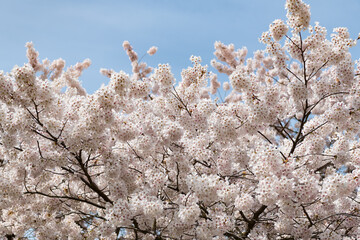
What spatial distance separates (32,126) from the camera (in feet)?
20.8

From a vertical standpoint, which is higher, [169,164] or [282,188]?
[169,164]

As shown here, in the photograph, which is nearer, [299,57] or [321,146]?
[299,57]

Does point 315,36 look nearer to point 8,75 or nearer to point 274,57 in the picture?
point 274,57

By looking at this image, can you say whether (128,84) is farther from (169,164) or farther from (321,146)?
(321,146)

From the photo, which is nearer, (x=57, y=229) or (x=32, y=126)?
(x=32, y=126)

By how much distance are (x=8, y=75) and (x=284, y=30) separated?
4.76m

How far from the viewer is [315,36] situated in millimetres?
6402

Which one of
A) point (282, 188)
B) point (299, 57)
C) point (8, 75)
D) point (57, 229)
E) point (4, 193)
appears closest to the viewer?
point (282, 188)

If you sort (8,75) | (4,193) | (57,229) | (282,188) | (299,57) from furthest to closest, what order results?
(57,229) → (4,193) → (299,57) → (8,75) → (282,188)

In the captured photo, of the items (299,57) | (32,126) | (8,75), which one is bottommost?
(32,126)

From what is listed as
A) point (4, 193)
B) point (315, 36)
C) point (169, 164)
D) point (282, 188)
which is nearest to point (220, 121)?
point (169, 164)

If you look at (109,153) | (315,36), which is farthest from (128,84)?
(315,36)

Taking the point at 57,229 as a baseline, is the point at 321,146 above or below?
above

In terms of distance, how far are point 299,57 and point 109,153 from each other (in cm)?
389
